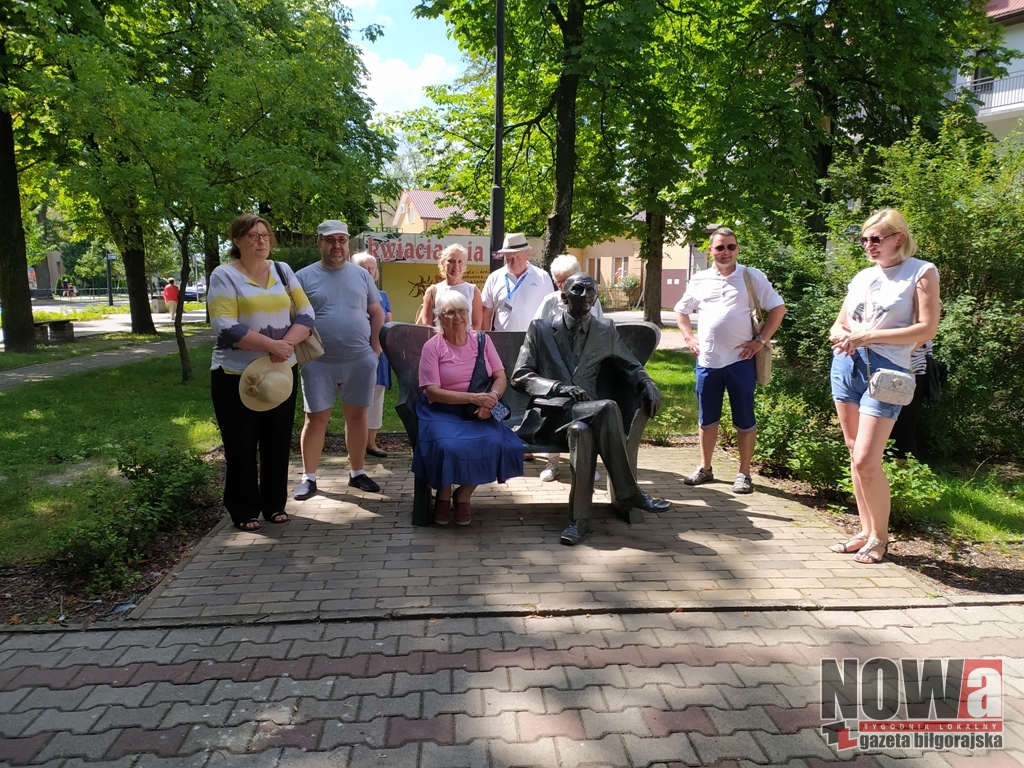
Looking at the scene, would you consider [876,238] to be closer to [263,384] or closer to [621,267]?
[263,384]

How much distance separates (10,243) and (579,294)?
1354 centimetres

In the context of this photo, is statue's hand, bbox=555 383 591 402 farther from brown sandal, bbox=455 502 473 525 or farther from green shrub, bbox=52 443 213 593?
green shrub, bbox=52 443 213 593

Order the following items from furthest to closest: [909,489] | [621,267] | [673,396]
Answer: [621,267]
[673,396]
[909,489]

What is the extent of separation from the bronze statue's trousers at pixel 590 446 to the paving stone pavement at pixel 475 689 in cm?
110

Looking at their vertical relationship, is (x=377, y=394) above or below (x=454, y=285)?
below

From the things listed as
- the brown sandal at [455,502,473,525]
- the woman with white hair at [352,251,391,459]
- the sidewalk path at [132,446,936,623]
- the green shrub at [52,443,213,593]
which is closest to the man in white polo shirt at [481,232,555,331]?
the woman with white hair at [352,251,391,459]

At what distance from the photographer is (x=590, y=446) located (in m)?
4.55

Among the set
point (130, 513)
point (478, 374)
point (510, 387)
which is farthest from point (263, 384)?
point (510, 387)

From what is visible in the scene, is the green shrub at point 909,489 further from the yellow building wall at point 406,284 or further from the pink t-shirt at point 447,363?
the yellow building wall at point 406,284

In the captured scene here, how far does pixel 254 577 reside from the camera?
13.1 ft

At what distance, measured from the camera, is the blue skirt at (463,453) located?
446cm

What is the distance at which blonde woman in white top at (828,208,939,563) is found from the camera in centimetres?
397

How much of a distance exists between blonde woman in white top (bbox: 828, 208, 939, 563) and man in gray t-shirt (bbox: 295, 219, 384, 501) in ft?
10.4

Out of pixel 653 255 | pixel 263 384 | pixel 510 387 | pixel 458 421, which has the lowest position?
pixel 458 421
